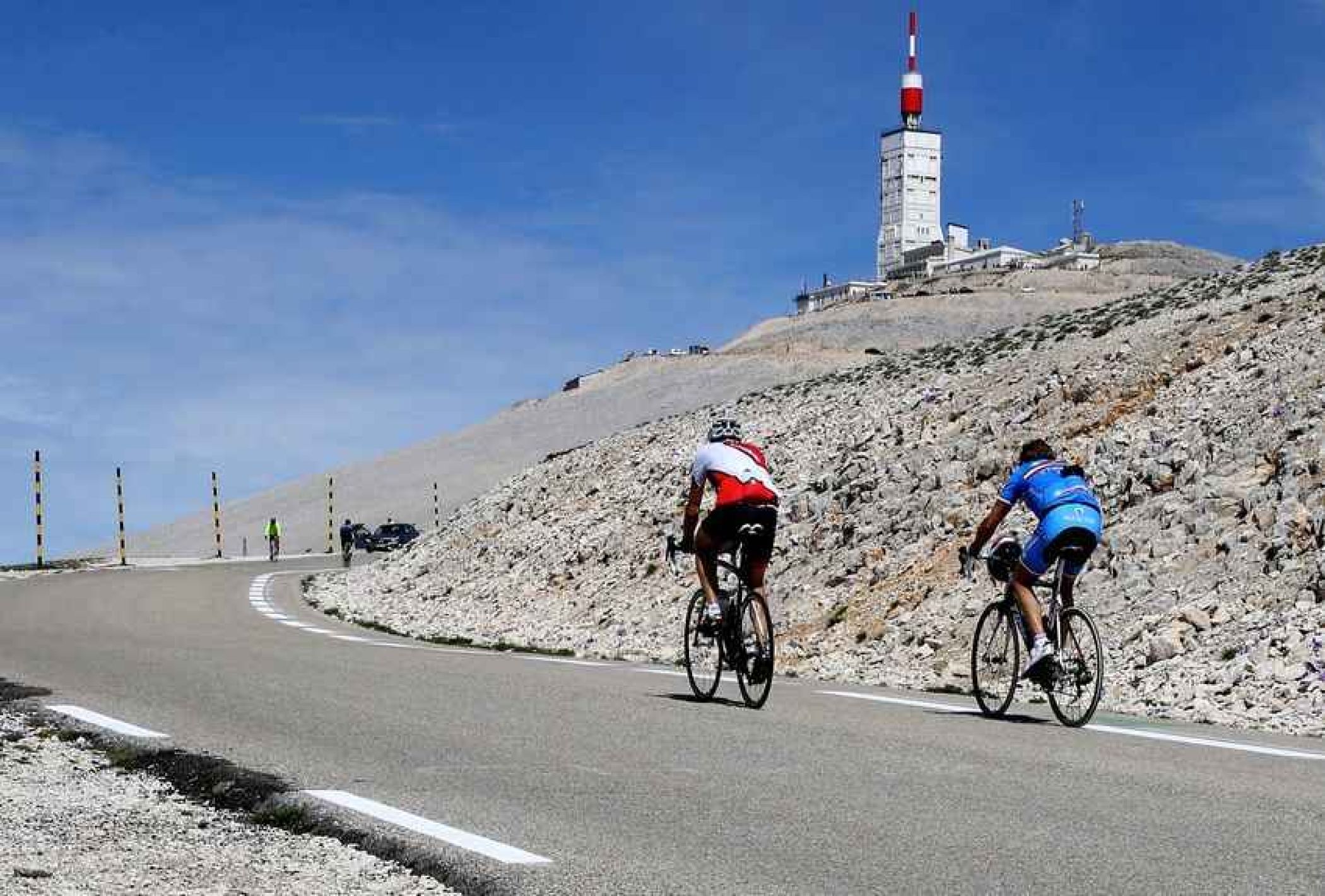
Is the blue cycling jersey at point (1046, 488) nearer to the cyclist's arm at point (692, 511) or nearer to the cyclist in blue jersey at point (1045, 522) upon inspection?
the cyclist in blue jersey at point (1045, 522)

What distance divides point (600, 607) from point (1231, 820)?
57.3 ft

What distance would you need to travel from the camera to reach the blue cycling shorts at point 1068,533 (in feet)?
35.0

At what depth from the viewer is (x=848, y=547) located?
2134 centimetres

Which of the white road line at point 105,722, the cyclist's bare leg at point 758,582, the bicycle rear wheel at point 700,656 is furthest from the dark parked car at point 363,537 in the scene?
the cyclist's bare leg at point 758,582

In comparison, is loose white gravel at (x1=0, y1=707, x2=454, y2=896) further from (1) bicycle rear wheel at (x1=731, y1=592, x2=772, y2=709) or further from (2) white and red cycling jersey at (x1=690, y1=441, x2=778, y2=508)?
(2) white and red cycling jersey at (x1=690, y1=441, x2=778, y2=508)

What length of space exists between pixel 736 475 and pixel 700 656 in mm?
1669

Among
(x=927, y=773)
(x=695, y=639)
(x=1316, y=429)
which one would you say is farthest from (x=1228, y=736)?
(x=1316, y=429)

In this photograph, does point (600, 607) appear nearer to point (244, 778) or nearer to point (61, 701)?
point (61, 701)

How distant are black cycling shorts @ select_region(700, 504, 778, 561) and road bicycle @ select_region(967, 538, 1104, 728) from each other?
161 cm

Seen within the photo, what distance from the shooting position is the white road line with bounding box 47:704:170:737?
10172 millimetres

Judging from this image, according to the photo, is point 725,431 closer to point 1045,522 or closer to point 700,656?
point 700,656

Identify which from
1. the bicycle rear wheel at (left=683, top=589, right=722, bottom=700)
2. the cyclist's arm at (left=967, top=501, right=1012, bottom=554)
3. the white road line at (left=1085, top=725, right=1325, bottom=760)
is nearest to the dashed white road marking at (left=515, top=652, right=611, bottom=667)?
the bicycle rear wheel at (left=683, top=589, right=722, bottom=700)

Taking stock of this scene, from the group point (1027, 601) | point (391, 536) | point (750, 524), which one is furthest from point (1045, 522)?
point (391, 536)

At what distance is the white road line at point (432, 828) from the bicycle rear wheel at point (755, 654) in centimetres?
439
